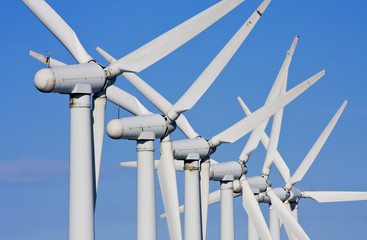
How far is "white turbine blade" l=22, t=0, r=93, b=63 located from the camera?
44344mm

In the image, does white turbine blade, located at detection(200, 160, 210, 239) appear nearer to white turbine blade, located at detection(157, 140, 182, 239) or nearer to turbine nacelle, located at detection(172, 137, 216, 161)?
turbine nacelle, located at detection(172, 137, 216, 161)

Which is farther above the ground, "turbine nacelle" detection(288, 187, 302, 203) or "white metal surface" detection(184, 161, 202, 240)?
"turbine nacelle" detection(288, 187, 302, 203)

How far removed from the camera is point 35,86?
1625 inches

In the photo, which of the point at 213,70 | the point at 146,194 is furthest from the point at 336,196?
the point at 146,194

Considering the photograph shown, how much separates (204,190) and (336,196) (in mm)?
21270

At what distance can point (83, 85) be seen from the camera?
42.6 meters

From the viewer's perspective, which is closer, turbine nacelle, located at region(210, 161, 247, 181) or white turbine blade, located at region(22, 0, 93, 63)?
white turbine blade, located at region(22, 0, 93, 63)

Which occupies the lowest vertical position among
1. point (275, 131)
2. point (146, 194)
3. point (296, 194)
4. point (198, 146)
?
point (146, 194)

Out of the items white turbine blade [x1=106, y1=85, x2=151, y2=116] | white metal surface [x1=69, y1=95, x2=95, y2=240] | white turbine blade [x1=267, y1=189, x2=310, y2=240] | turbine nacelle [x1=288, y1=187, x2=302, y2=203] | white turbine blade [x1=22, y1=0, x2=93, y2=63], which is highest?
turbine nacelle [x1=288, y1=187, x2=302, y2=203]

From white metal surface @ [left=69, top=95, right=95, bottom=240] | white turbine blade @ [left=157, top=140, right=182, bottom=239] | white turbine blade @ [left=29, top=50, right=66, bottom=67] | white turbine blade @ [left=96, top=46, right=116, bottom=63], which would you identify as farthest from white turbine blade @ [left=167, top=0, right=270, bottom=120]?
white metal surface @ [left=69, top=95, right=95, bottom=240]

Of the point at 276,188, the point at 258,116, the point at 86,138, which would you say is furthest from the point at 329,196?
the point at 86,138

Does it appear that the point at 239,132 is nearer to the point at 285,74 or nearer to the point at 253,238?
the point at 285,74

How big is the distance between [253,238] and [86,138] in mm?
42923

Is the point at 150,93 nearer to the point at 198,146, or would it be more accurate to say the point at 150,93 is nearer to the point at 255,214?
the point at 198,146
